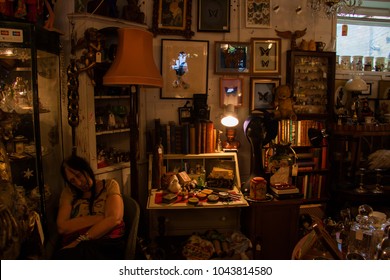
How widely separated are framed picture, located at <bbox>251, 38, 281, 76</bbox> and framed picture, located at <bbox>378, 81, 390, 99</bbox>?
3.89 ft

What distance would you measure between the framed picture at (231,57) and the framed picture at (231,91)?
8 cm

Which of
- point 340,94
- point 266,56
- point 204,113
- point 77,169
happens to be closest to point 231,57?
point 266,56

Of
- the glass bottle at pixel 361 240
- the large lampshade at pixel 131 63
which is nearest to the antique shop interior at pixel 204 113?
the large lampshade at pixel 131 63

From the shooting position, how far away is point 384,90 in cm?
303

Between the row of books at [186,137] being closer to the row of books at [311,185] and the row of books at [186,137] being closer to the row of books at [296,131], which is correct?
the row of books at [296,131]

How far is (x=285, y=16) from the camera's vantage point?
2717 millimetres

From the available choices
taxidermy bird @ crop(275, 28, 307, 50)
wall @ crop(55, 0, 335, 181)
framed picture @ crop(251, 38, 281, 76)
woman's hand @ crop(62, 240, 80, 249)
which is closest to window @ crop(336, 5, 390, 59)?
wall @ crop(55, 0, 335, 181)

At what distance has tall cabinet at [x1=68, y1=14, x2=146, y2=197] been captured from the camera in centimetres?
215

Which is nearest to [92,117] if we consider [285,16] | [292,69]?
[292,69]

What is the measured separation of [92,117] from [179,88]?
31.9 inches

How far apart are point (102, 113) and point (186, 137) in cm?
72

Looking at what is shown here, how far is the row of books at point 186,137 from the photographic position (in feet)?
7.90

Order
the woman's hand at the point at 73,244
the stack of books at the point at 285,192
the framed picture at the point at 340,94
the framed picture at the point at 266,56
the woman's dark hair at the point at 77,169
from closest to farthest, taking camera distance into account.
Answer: the woman's hand at the point at 73,244 → the woman's dark hair at the point at 77,169 → the stack of books at the point at 285,192 → the framed picture at the point at 266,56 → the framed picture at the point at 340,94

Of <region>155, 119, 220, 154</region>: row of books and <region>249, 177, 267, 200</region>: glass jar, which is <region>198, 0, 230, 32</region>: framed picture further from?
<region>249, 177, 267, 200</region>: glass jar
